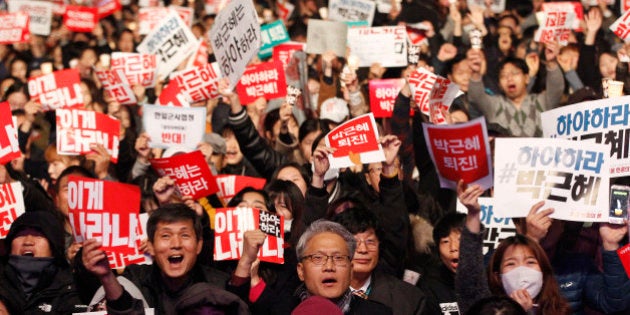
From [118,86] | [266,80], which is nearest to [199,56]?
[118,86]

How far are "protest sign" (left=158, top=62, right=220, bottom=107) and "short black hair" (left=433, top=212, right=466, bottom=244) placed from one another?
414cm

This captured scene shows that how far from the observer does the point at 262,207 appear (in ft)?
24.6

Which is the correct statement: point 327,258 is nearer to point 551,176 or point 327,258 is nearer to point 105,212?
point 551,176

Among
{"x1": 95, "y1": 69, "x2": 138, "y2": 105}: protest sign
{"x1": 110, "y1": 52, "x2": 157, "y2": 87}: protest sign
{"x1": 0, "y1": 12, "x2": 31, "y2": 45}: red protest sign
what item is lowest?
{"x1": 95, "y1": 69, "x2": 138, "y2": 105}: protest sign

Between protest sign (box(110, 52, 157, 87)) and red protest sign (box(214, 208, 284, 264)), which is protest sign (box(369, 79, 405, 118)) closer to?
protest sign (box(110, 52, 157, 87))

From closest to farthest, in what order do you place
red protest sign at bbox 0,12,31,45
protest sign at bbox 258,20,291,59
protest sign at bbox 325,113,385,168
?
protest sign at bbox 325,113,385,168, protest sign at bbox 258,20,291,59, red protest sign at bbox 0,12,31,45

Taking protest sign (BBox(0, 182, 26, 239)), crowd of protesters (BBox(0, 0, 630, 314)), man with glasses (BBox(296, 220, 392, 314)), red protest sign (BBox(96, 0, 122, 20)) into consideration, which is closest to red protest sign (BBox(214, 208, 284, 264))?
crowd of protesters (BBox(0, 0, 630, 314))

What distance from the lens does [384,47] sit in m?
11.8

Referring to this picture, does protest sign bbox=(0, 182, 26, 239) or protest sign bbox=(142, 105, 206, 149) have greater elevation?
protest sign bbox=(142, 105, 206, 149)

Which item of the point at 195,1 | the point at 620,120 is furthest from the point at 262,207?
the point at 195,1

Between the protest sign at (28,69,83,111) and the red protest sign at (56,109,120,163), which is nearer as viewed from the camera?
the red protest sign at (56,109,120,163)

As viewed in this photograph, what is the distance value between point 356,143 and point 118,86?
419 centimetres

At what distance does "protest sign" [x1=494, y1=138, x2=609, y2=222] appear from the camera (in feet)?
22.2

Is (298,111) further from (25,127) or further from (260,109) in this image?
(25,127)
